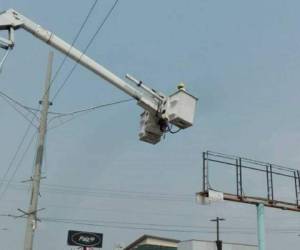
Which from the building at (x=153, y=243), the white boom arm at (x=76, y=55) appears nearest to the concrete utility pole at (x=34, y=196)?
the white boom arm at (x=76, y=55)

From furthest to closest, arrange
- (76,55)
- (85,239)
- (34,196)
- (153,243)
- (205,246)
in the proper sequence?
1. (205,246)
2. (153,243)
3. (85,239)
4. (34,196)
5. (76,55)

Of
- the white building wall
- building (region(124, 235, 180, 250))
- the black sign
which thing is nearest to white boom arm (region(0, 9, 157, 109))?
the black sign

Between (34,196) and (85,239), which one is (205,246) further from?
(34,196)

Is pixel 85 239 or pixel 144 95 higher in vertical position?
pixel 144 95

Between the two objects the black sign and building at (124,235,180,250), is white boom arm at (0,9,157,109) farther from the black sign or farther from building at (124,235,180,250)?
building at (124,235,180,250)

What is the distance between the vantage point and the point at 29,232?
19734 millimetres

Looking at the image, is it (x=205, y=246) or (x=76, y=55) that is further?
(x=205, y=246)

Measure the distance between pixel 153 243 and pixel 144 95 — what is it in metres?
34.9

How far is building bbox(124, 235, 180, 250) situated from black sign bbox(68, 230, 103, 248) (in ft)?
55.3

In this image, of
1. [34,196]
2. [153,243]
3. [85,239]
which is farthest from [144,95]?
[153,243]

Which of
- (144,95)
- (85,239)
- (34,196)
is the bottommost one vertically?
(34,196)

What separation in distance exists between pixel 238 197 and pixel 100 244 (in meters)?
8.39

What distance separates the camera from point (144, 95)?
48.5 feet

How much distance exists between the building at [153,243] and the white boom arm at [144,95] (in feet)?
113
